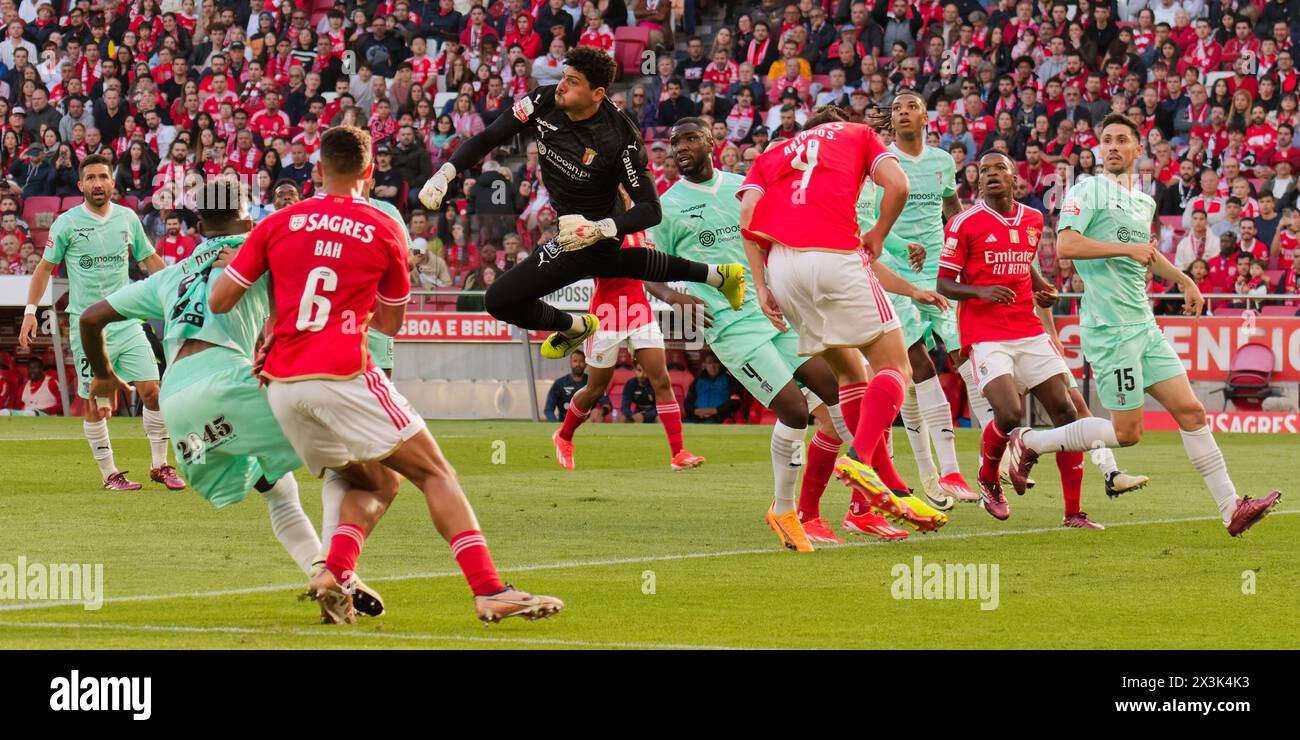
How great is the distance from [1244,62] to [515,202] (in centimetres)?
941

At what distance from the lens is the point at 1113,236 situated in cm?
974

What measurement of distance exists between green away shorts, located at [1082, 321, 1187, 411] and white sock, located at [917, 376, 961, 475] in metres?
2.07

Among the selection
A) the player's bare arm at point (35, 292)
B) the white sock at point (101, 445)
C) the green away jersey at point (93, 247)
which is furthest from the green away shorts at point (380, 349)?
the player's bare arm at point (35, 292)

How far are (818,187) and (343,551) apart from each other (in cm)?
337

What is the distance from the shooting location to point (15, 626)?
6.48 meters

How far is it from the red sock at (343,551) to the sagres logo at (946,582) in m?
2.30

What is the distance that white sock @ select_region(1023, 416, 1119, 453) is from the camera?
9625 millimetres

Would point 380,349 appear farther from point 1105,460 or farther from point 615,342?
point 1105,460

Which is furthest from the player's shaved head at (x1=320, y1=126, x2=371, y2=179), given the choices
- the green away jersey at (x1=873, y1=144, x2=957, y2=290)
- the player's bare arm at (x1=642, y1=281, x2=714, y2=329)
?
the green away jersey at (x1=873, y1=144, x2=957, y2=290)

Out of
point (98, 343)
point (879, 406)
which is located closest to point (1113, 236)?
point (879, 406)

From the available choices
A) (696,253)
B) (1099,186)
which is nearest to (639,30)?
(696,253)
